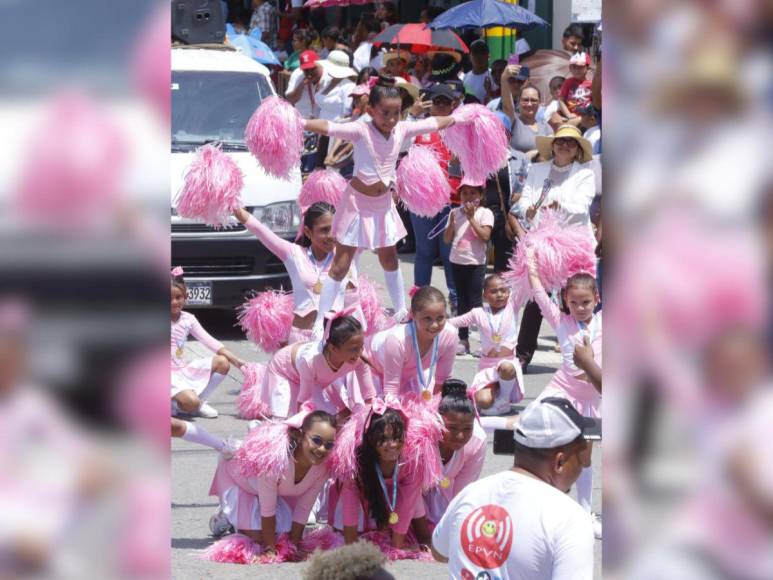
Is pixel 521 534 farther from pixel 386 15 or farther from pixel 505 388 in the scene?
pixel 386 15

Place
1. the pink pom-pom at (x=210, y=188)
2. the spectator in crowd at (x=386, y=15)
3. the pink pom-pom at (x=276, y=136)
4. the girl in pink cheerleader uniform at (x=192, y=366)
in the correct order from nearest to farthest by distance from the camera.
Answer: the pink pom-pom at (x=210, y=188) → the pink pom-pom at (x=276, y=136) → the girl in pink cheerleader uniform at (x=192, y=366) → the spectator in crowd at (x=386, y=15)

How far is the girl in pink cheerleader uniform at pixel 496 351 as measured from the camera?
718cm

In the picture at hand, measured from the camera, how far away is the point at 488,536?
9.30ft

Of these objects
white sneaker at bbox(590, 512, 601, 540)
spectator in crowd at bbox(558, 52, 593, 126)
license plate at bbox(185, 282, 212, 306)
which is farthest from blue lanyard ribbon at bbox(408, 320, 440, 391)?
spectator in crowd at bbox(558, 52, 593, 126)

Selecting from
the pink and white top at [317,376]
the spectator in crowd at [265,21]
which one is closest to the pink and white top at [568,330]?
the pink and white top at [317,376]

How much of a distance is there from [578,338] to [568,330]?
0.14m

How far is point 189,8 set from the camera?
511 inches

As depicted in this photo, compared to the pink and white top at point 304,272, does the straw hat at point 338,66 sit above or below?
above

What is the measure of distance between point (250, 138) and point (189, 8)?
Result: 23.7 ft

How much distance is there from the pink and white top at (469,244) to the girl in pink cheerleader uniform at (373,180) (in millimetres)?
1866

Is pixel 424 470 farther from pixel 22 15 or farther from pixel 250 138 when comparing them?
pixel 22 15

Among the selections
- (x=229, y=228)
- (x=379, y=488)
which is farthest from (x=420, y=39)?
(x=379, y=488)

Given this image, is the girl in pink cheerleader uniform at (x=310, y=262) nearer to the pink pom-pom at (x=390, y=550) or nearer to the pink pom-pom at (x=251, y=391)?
the pink pom-pom at (x=251, y=391)

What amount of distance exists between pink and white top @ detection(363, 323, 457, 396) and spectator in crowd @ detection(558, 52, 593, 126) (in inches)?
227
